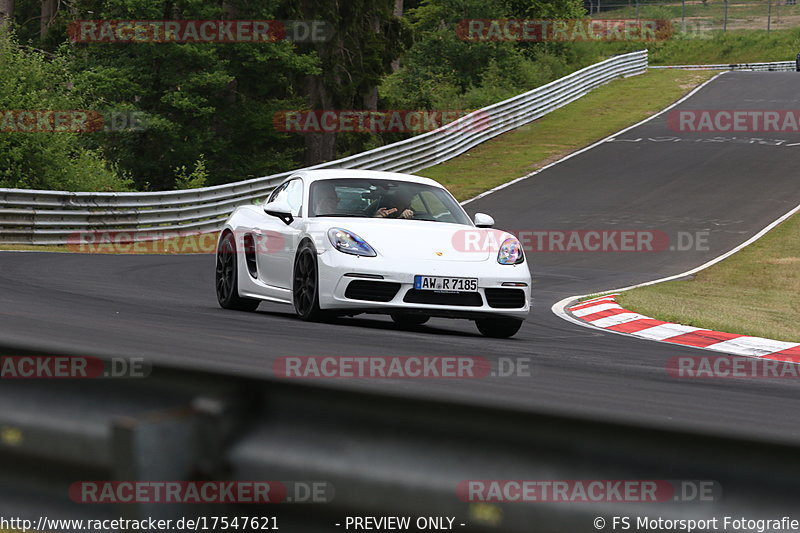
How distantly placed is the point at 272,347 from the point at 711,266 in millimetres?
13720

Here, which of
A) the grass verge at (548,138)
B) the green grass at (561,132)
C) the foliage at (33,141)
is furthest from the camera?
the green grass at (561,132)

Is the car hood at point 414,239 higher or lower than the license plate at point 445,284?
higher

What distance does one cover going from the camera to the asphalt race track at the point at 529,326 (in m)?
5.94

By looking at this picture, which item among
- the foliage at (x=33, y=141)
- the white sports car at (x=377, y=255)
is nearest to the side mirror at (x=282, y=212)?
the white sports car at (x=377, y=255)

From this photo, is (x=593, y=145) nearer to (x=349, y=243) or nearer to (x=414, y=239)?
(x=414, y=239)

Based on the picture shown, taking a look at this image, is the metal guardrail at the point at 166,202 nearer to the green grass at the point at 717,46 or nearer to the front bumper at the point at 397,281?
the front bumper at the point at 397,281

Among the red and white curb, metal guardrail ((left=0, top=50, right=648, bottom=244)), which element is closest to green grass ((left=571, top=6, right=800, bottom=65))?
metal guardrail ((left=0, top=50, right=648, bottom=244))

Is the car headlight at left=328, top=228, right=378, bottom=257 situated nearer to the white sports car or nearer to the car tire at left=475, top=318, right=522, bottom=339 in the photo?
the white sports car

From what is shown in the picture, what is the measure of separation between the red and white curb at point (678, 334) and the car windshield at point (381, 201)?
7.93 feet

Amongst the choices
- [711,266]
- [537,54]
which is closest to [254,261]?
[711,266]

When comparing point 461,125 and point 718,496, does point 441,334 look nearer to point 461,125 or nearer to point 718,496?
point 718,496

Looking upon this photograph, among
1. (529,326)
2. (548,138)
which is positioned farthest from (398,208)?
(548,138)

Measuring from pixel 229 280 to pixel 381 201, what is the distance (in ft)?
6.45

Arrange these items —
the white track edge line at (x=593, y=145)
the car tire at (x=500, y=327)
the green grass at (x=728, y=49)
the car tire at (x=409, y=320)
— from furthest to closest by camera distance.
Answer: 1. the green grass at (x=728, y=49)
2. the white track edge line at (x=593, y=145)
3. the car tire at (x=409, y=320)
4. the car tire at (x=500, y=327)
